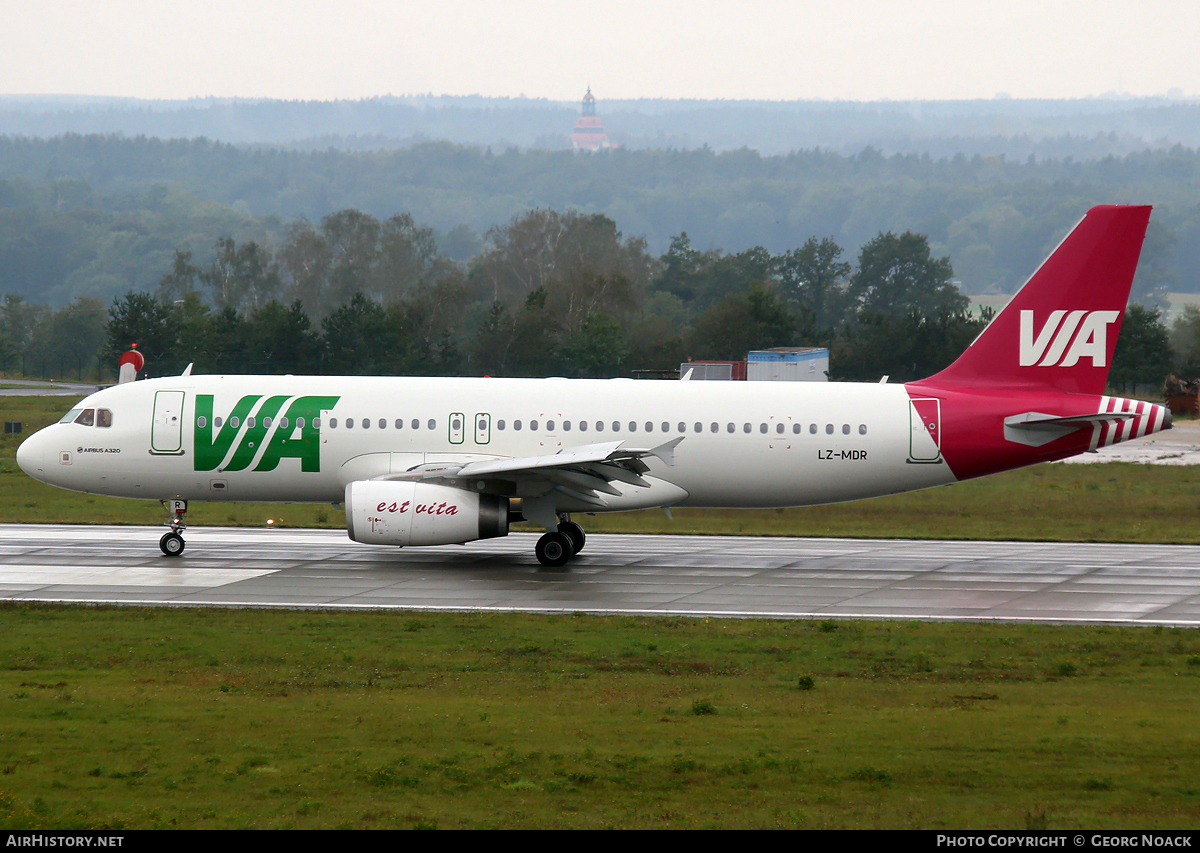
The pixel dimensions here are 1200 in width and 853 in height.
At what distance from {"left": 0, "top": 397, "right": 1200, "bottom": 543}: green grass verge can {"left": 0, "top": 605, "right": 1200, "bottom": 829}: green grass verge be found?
1435cm

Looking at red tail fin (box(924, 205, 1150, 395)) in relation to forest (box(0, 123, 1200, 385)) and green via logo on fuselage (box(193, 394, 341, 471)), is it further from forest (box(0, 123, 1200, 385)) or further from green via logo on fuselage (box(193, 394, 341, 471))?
forest (box(0, 123, 1200, 385))

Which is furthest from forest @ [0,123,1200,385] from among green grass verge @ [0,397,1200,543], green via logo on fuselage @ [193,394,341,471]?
green via logo on fuselage @ [193,394,341,471]

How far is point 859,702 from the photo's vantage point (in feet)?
55.4

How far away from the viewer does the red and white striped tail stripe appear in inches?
1168

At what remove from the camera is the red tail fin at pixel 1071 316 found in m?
29.9

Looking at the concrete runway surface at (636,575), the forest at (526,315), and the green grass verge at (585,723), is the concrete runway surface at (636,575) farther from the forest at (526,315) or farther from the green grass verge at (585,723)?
the forest at (526,315)

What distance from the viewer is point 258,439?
97.2 feet

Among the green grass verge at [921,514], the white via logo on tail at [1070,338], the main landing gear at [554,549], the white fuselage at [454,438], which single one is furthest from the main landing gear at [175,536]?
the white via logo on tail at [1070,338]

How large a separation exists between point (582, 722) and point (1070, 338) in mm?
19787

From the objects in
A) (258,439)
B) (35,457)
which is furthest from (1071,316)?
(35,457)

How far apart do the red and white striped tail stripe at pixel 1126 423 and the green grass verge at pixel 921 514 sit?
6.52 meters

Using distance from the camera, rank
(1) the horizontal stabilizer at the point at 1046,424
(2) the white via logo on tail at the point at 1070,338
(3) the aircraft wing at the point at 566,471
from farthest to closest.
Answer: (2) the white via logo on tail at the point at 1070,338
(1) the horizontal stabilizer at the point at 1046,424
(3) the aircraft wing at the point at 566,471

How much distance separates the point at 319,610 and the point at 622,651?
669 centimetres

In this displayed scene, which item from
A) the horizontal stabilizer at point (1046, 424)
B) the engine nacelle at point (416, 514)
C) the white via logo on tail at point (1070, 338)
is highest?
the white via logo on tail at point (1070, 338)
